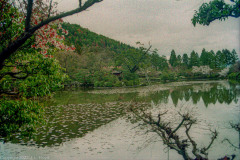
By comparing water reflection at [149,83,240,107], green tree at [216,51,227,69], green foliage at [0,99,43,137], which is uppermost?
green tree at [216,51,227,69]

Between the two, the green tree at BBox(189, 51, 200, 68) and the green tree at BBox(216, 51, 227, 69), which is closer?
the green tree at BBox(216, 51, 227, 69)

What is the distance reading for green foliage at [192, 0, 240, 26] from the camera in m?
4.19

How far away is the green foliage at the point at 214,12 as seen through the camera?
13.8 feet

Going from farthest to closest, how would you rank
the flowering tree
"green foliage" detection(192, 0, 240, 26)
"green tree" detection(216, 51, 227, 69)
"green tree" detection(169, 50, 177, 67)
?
"green tree" detection(169, 50, 177, 67) < "green tree" detection(216, 51, 227, 69) < "green foliage" detection(192, 0, 240, 26) < the flowering tree

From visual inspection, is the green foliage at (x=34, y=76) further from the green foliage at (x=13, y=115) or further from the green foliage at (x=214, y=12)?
the green foliage at (x=214, y=12)

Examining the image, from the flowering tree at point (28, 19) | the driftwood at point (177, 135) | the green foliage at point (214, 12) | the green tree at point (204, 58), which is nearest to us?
the flowering tree at point (28, 19)

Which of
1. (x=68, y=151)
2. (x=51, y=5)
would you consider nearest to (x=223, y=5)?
(x=51, y=5)

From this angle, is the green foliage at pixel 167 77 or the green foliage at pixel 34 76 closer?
the green foliage at pixel 34 76

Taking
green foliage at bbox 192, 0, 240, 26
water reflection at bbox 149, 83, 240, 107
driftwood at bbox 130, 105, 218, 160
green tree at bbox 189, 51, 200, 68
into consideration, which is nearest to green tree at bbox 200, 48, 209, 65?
green tree at bbox 189, 51, 200, 68

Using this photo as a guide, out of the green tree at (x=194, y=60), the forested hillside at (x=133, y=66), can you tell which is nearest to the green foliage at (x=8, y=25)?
the forested hillside at (x=133, y=66)

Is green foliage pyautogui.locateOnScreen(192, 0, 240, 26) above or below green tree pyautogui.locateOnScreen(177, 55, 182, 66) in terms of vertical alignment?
below

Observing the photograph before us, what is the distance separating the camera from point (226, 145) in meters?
7.51

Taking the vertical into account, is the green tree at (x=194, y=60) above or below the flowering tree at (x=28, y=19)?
above

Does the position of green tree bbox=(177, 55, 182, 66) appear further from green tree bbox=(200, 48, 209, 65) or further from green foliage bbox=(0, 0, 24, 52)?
green foliage bbox=(0, 0, 24, 52)
